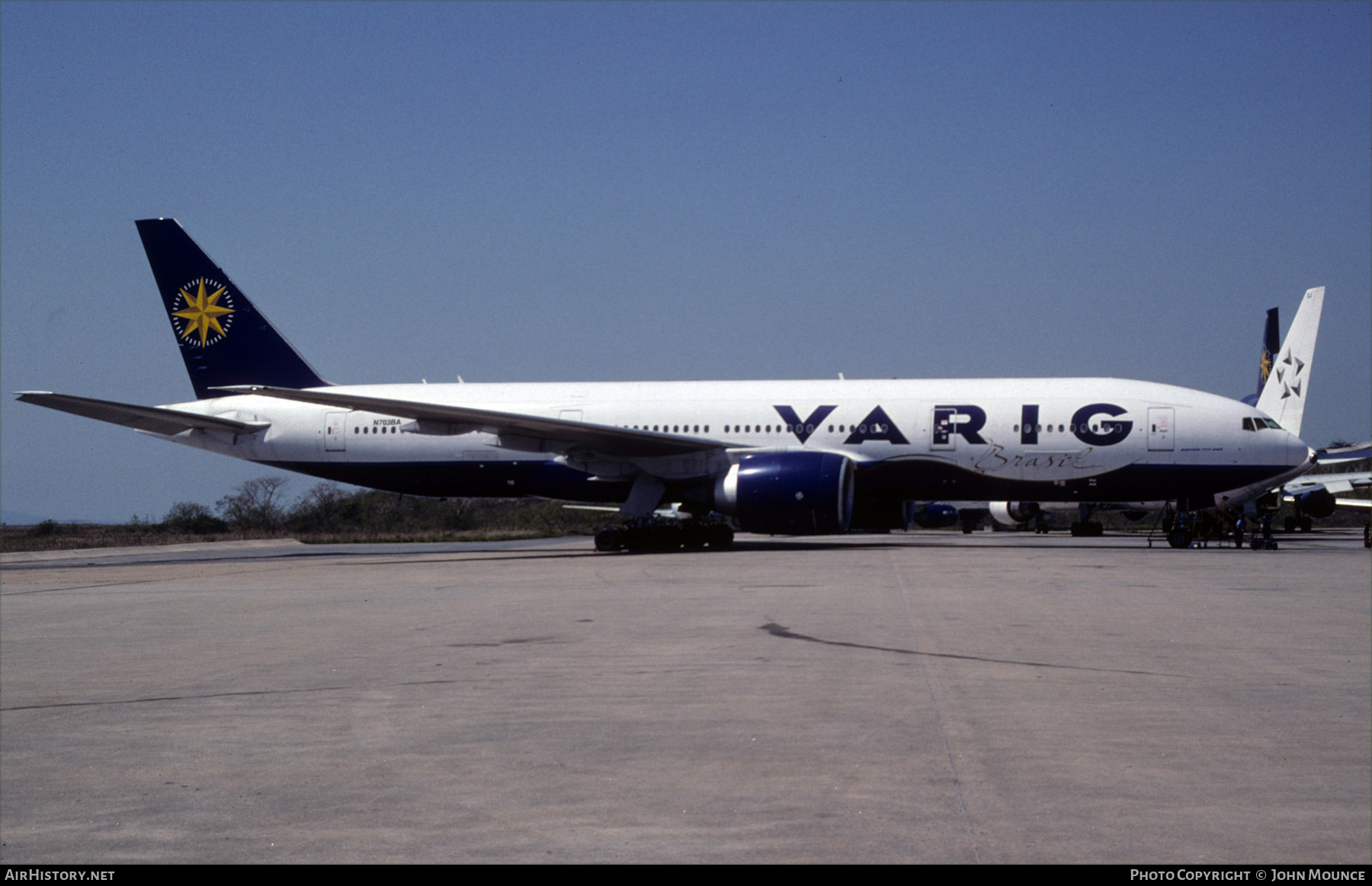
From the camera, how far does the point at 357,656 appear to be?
7914 mm

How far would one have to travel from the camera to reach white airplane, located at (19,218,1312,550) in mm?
21422

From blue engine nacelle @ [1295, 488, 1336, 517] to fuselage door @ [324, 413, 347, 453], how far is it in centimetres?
3386

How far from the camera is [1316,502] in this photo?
40.2 metres

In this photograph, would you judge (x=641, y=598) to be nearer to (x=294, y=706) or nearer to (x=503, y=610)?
(x=503, y=610)

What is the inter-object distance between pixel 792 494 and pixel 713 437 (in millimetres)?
3192

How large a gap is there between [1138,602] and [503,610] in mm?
6188

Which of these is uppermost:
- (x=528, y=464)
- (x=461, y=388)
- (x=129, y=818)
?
(x=461, y=388)

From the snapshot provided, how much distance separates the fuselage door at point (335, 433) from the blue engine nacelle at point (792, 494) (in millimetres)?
9237

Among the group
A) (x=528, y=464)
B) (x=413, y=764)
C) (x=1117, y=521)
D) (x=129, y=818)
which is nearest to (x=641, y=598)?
(x=413, y=764)

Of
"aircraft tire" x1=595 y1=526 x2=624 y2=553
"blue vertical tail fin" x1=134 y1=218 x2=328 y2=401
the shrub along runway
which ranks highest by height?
"blue vertical tail fin" x1=134 y1=218 x2=328 y2=401

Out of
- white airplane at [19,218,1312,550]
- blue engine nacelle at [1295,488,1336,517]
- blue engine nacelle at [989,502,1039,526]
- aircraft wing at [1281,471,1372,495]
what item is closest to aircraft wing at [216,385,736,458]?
white airplane at [19,218,1312,550]

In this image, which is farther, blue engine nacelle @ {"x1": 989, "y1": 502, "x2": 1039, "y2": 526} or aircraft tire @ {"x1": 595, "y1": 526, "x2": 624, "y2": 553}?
blue engine nacelle @ {"x1": 989, "y1": 502, "x2": 1039, "y2": 526}

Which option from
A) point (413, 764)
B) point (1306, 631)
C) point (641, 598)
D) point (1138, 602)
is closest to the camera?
point (413, 764)

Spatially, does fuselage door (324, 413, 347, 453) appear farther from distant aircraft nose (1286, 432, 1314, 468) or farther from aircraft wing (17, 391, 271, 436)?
distant aircraft nose (1286, 432, 1314, 468)
